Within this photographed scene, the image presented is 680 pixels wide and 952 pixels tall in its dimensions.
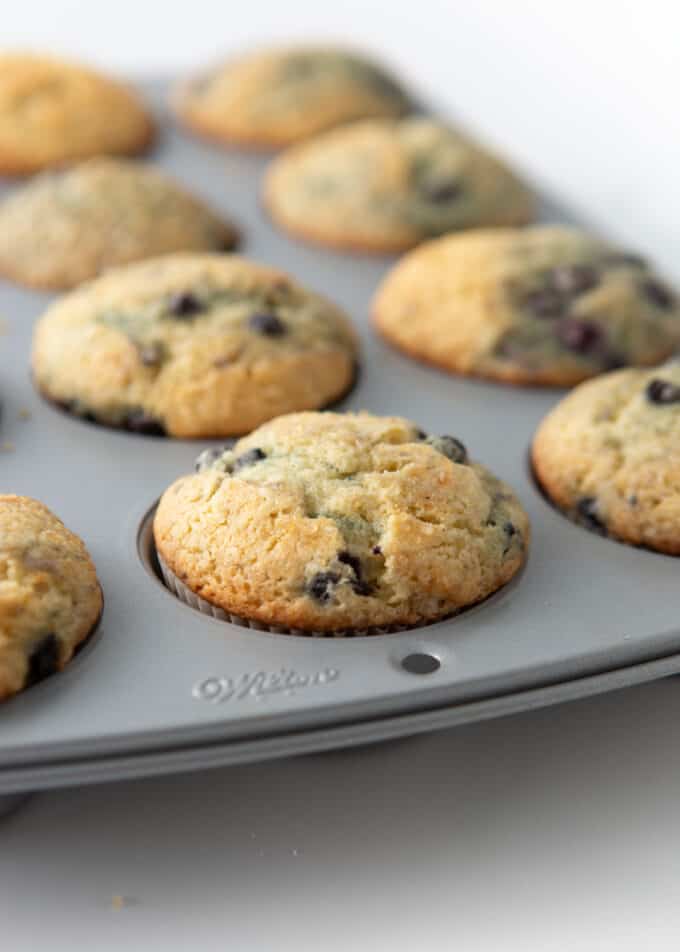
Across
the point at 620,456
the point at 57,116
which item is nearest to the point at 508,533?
the point at 620,456

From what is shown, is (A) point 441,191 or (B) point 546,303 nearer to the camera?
(B) point 546,303

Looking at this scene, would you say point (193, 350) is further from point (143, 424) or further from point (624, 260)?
point (624, 260)

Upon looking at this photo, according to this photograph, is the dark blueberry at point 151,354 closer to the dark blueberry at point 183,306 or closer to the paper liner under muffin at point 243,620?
the dark blueberry at point 183,306

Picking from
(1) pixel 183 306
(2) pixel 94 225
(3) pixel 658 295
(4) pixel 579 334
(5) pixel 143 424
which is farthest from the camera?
(2) pixel 94 225

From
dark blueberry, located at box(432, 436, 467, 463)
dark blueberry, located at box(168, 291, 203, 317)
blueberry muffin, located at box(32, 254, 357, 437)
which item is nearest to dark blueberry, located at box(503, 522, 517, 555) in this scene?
dark blueberry, located at box(432, 436, 467, 463)

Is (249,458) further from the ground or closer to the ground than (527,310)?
closer to the ground

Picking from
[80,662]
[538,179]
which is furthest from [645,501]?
[538,179]

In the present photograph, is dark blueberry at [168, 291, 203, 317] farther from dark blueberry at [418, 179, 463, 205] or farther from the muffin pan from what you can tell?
dark blueberry at [418, 179, 463, 205]
